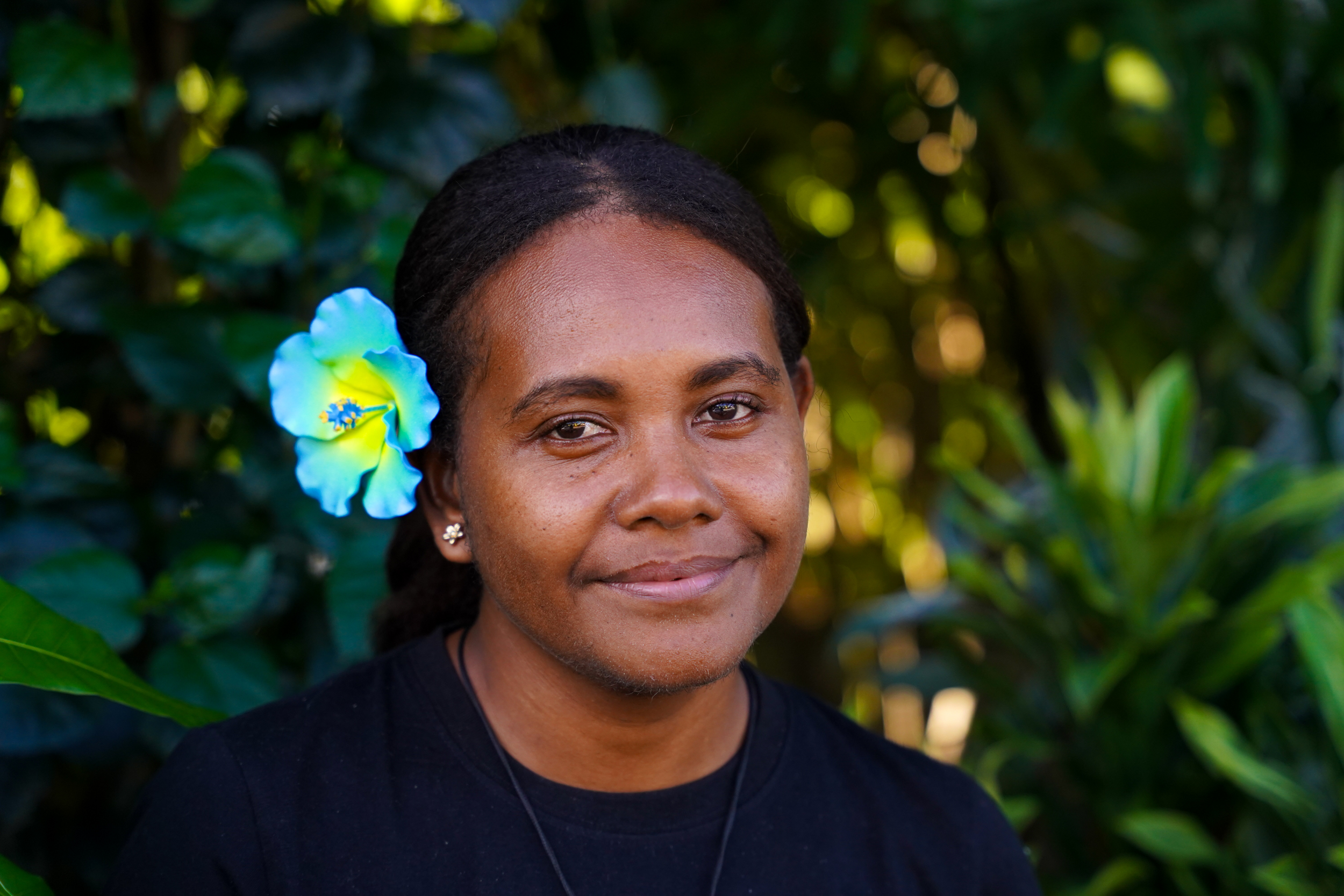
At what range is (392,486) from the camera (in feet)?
4.29

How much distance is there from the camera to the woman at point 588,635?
46.9 inches

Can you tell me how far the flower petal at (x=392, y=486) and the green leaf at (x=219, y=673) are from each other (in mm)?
380

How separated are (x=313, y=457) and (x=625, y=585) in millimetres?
417

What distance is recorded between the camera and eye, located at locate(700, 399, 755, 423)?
1263 millimetres

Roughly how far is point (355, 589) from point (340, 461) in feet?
1.11

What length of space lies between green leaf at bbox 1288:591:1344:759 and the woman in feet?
2.42

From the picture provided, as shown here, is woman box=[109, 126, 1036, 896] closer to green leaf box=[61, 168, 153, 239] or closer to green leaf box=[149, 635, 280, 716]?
green leaf box=[149, 635, 280, 716]

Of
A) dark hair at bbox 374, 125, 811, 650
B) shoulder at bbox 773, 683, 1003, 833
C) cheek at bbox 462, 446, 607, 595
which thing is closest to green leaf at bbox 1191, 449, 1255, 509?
shoulder at bbox 773, 683, 1003, 833

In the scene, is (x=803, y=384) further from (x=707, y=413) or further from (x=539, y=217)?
(x=539, y=217)

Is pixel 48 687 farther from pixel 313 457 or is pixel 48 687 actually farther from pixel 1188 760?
pixel 1188 760

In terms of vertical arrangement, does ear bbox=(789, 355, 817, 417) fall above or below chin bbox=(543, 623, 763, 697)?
above

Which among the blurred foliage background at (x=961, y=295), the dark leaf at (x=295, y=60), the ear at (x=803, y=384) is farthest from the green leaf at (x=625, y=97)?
the ear at (x=803, y=384)

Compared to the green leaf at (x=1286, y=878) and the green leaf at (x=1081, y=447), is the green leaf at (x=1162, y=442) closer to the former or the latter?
the green leaf at (x=1081, y=447)

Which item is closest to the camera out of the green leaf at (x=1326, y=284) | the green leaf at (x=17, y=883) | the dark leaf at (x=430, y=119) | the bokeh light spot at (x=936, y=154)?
the green leaf at (x=17, y=883)
